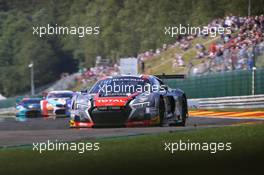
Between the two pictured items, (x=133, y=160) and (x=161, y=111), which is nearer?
(x=133, y=160)

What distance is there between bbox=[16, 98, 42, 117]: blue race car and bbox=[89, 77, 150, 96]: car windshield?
44.5 ft

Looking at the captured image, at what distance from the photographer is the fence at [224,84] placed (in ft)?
87.8

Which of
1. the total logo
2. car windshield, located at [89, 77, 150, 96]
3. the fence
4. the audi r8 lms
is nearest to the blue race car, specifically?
the audi r8 lms

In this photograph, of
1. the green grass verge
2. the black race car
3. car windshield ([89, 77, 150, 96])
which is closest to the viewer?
the green grass verge

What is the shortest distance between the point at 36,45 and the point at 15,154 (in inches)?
1122

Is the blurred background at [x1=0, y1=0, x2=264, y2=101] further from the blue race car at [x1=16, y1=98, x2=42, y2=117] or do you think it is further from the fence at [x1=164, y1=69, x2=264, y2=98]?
the blue race car at [x1=16, y1=98, x2=42, y2=117]

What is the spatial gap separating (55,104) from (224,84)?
6.32 m

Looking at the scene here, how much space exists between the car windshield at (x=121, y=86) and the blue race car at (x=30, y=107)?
13576 mm

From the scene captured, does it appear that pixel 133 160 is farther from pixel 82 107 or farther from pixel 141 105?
pixel 82 107

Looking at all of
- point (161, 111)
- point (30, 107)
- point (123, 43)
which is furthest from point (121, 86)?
point (123, 43)

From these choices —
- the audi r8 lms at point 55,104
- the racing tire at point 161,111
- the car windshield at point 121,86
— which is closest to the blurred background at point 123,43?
→ the audi r8 lms at point 55,104

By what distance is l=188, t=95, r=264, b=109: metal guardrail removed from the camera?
26.0 metres

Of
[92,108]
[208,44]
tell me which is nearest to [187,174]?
[92,108]

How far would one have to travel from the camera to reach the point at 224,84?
27531 mm
